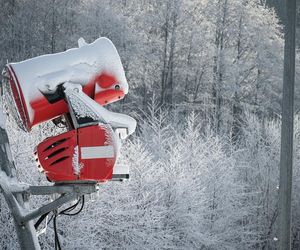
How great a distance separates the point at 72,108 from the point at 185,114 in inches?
1168

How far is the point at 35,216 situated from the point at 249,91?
30653mm

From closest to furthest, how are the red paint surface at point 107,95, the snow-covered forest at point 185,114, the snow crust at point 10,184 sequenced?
the snow crust at point 10,184, the red paint surface at point 107,95, the snow-covered forest at point 185,114

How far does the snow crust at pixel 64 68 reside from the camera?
189cm

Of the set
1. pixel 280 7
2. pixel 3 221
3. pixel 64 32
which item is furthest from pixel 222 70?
pixel 3 221

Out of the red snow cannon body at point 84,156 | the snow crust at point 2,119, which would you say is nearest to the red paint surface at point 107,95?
the red snow cannon body at point 84,156

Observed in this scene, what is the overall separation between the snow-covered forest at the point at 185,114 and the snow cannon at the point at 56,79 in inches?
459

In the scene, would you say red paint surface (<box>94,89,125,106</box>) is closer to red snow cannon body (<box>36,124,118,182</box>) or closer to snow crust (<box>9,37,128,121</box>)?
snow crust (<box>9,37,128,121</box>)

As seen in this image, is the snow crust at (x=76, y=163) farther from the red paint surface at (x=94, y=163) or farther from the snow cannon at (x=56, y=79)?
the snow cannon at (x=56, y=79)

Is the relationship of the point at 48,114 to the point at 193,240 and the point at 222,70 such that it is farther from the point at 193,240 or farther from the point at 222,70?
the point at 222,70

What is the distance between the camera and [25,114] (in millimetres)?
1898

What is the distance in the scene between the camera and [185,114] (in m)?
31.5

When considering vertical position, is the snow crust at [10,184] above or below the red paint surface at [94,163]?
below

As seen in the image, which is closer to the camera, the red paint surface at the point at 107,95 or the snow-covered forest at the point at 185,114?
the red paint surface at the point at 107,95

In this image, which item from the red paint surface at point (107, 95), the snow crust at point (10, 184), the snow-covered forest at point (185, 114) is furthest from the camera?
the snow-covered forest at point (185, 114)
